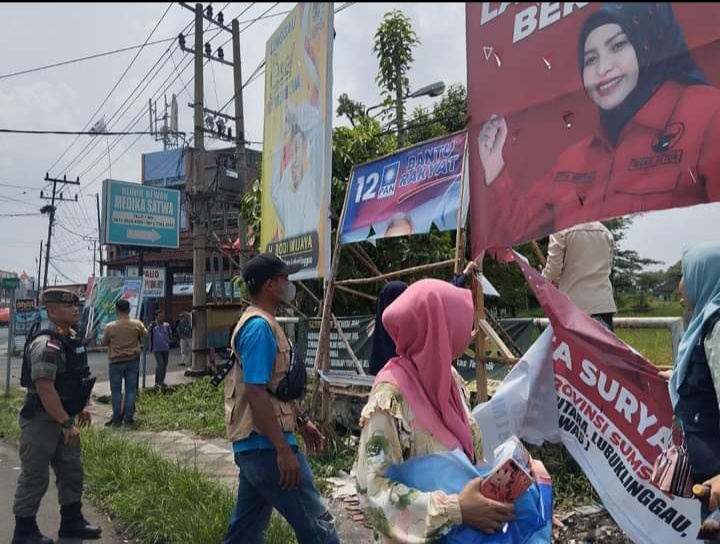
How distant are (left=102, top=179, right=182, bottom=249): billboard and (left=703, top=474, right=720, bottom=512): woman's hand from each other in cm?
1833

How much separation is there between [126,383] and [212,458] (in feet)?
8.37

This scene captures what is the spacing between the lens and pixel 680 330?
120 inches

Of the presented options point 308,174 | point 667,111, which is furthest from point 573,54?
point 308,174

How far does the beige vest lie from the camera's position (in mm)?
2691

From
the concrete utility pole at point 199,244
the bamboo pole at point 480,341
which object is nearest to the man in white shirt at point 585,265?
the bamboo pole at point 480,341

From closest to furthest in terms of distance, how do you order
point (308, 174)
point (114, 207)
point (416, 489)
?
point (416, 489) → point (308, 174) → point (114, 207)

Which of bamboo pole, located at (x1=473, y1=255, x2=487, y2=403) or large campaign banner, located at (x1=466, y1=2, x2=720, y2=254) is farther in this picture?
bamboo pole, located at (x1=473, y1=255, x2=487, y2=403)

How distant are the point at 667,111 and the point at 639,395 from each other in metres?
1.28

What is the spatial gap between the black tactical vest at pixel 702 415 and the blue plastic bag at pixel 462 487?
1.92 ft

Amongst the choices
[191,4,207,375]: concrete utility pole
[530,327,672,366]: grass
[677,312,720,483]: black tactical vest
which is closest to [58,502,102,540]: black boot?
[530,327,672,366]: grass

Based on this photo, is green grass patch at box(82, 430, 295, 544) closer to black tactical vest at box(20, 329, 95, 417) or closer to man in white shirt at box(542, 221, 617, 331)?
black tactical vest at box(20, 329, 95, 417)

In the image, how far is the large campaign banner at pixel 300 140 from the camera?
529 cm

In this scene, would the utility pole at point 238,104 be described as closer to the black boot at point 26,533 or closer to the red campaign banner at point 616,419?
the black boot at point 26,533

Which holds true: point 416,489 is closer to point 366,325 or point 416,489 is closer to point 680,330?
point 680,330
